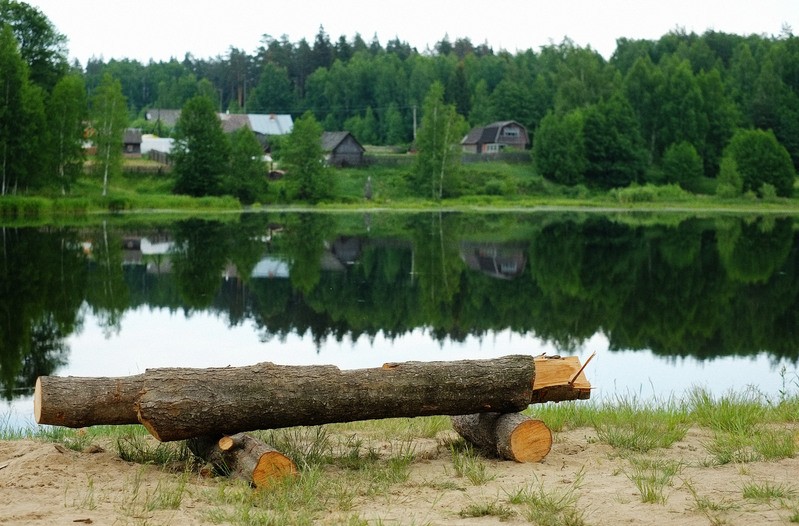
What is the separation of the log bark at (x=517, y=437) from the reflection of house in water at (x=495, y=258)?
2026 cm

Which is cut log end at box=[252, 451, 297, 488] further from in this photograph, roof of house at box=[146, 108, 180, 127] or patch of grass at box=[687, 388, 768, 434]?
roof of house at box=[146, 108, 180, 127]

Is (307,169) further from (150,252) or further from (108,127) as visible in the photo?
(150,252)

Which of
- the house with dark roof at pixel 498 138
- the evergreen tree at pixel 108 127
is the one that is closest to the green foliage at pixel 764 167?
the house with dark roof at pixel 498 138

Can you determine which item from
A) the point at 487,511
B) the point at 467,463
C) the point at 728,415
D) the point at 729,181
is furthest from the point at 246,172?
the point at 487,511

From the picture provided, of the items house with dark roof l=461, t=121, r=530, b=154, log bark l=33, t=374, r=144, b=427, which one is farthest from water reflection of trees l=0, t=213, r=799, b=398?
house with dark roof l=461, t=121, r=530, b=154

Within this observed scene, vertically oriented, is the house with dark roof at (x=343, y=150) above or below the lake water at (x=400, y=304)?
above

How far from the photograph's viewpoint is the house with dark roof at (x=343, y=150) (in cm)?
9650

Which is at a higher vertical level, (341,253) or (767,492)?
(767,492)

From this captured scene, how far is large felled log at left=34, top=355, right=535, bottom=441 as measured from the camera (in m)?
7.54

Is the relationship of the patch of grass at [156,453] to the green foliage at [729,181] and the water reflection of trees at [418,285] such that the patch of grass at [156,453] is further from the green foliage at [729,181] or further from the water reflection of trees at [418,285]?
the green foliage at [729,181]

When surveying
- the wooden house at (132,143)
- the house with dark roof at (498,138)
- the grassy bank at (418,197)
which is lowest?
the grassy bank at (418,197)

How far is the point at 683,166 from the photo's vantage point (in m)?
93.6

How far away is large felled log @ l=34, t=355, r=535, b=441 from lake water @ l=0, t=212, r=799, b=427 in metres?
4.39

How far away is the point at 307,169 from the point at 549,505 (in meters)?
71.8
